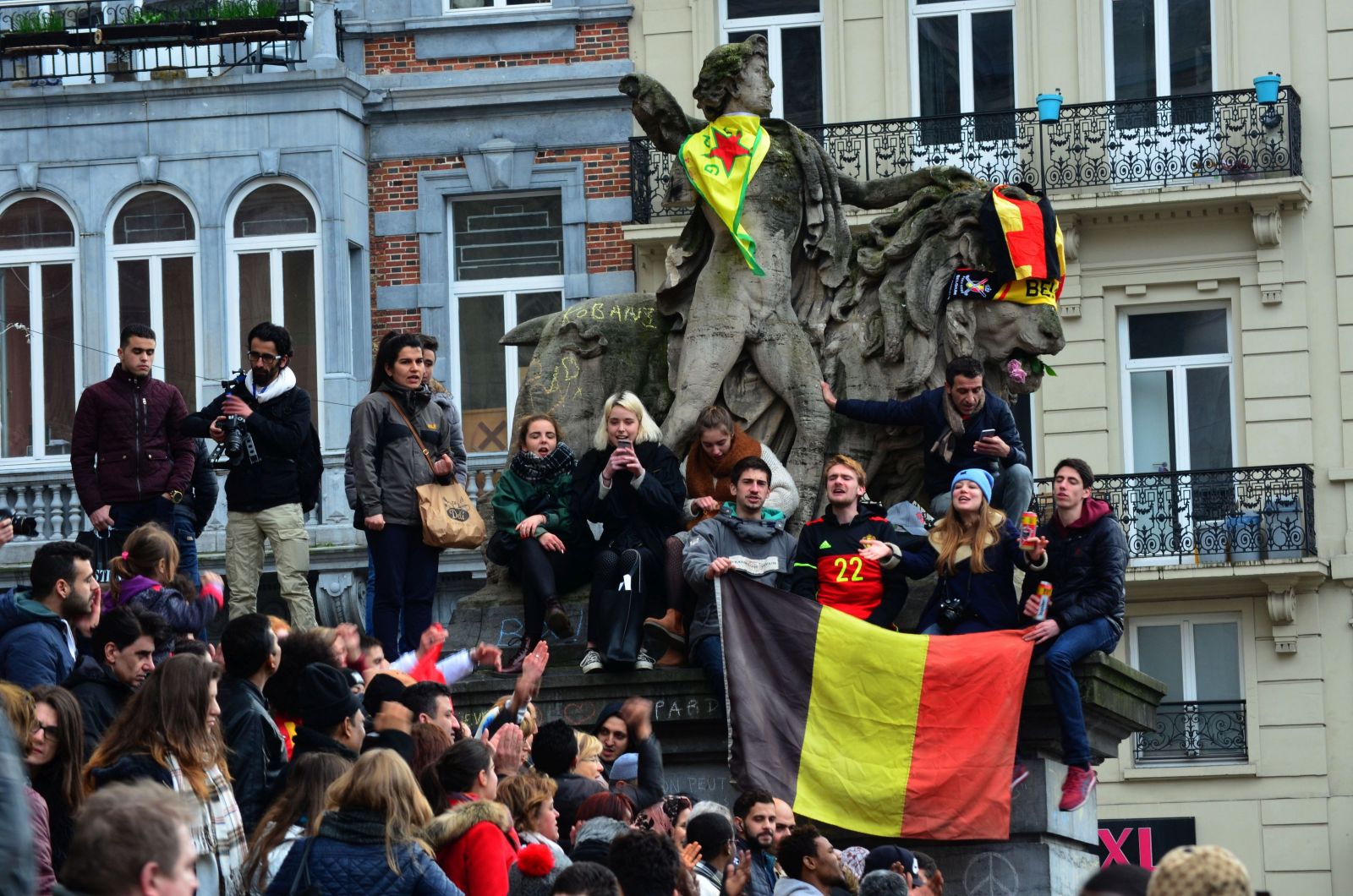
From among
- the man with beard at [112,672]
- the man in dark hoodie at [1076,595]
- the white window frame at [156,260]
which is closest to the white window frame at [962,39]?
the white window frame at [156,260]

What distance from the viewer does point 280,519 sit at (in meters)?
16.0

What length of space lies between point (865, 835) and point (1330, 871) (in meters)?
15.9

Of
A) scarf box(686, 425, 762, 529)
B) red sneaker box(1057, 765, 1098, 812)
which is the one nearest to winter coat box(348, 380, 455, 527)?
scarf box(686, 425, 762, 529)

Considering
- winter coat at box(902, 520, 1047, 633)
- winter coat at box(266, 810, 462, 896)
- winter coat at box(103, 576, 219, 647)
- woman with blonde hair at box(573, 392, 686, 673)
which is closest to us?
winter coat at box(266, 810, 462, 896)

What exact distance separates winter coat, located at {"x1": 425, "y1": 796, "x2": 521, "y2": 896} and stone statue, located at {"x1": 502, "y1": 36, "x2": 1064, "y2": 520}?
19.2ft

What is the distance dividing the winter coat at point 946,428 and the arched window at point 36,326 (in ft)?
53.4

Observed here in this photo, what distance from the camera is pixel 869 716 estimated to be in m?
14.4

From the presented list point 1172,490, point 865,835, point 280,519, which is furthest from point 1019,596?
point 1172,490

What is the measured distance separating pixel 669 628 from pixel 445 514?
1478 millimetres

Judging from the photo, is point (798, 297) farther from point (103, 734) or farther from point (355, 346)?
point (355, 346)

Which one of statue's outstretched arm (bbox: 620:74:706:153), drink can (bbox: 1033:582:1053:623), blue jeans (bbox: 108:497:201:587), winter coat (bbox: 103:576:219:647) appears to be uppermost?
statue's outstretched arm (bbox: 620:74:706:153)

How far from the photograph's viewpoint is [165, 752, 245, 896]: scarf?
9.63m

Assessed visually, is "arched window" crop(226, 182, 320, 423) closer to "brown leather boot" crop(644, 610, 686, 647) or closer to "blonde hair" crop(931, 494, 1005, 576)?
"brown leather boot" crop(644, 610, 686, 647)

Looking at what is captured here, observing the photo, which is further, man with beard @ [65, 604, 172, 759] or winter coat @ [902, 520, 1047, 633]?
winter coat @ [902, 520, 1047, 633]
